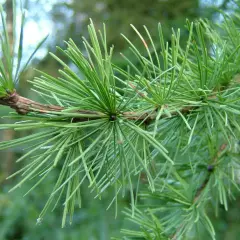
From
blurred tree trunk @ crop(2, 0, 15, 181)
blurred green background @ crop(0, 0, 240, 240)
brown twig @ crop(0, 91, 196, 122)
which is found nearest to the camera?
brown twig @ crop(0, 91, 196, 122)

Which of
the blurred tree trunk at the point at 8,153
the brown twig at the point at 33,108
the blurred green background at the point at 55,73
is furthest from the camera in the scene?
the blurred tree trunk at the point at 8,153

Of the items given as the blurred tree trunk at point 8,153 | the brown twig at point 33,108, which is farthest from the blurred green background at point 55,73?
the brown twig at point 33,108

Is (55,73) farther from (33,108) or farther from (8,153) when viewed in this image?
(33,108)

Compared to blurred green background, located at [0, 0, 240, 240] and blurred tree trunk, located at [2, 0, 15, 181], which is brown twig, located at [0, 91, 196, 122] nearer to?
blurred green background, located at [0, 0, 240, 240]

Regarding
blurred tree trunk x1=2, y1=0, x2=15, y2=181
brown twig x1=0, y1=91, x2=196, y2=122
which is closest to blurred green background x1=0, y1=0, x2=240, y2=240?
blurred tree trunk x1=2, y1=0, x2=15, y2=181

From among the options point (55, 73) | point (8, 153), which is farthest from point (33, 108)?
point (8, 153)

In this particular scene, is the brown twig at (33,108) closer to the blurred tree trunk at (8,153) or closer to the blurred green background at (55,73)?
the blurred green background at (55,73)

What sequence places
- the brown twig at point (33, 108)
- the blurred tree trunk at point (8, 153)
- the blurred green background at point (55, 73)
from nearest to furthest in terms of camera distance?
the brown twig at point (33, 108), the blurred green background at point (55, 73), the blurred tree trunk at point (8, 153)

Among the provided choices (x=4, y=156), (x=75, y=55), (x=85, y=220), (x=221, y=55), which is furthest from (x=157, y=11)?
(x=75, y=55)
